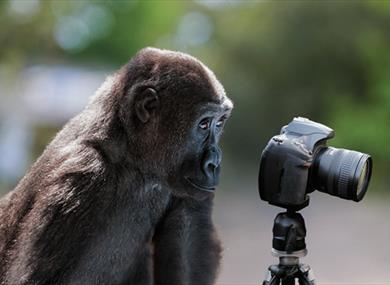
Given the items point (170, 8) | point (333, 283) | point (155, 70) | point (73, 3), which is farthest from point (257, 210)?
point (170, 8)

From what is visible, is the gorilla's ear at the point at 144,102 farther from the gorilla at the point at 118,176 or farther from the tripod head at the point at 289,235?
the tripod head at the point at 289,235

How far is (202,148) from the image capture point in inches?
111

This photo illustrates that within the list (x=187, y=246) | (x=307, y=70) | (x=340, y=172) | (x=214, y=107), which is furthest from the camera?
(x=307, y=70)

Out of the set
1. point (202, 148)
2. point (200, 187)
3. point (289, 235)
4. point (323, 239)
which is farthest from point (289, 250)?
point (323, 239)

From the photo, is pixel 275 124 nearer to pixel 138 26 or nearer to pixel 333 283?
pixel 333 283

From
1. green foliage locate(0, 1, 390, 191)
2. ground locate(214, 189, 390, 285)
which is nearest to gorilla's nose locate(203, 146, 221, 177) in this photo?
ground locate(214, 189, 390, 285)

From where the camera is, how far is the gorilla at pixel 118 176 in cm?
259

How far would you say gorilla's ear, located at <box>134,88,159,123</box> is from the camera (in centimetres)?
276

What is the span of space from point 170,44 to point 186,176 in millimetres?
11999

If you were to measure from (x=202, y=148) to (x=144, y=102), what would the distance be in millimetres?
297

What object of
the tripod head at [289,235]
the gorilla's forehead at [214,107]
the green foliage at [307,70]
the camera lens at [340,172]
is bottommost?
the green foliage at [307,70]

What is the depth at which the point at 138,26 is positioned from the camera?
2139 cm

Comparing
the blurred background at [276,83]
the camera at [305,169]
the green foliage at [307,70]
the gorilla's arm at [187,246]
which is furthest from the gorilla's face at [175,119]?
the green foliage at [307,70]

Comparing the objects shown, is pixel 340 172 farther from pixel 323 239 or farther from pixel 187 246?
pixel 323 239
